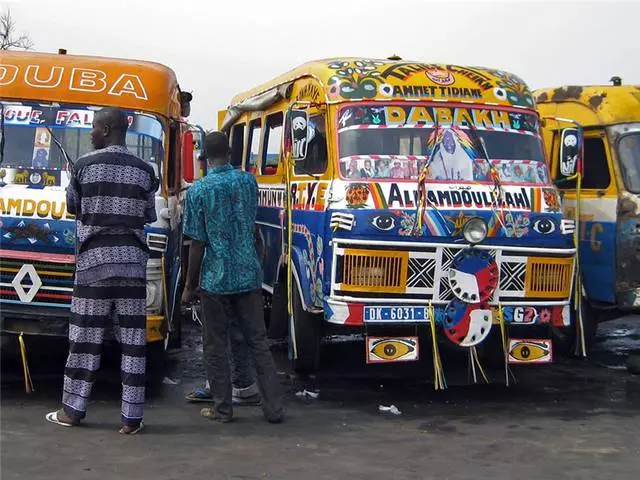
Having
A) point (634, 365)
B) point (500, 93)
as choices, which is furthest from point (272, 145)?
point (634, 365)

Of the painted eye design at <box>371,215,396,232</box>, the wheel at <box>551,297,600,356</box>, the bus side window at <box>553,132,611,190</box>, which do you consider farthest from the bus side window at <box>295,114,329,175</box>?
the wheel at <box>551,297,600,356</box>

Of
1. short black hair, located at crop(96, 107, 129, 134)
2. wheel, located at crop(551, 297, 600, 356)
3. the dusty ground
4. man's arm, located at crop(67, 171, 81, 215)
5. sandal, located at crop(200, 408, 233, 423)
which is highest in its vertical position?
short black hair, located at crop(96, 107, 129, 134)

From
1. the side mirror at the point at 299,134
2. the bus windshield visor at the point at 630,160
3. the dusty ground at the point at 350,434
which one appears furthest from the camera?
the bus windshield visor at the point at 630,160

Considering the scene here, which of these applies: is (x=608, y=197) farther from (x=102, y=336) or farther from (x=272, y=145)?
(x=102, y=336)

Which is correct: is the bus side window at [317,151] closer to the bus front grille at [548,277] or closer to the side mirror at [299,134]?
the side mirror at [299,134]

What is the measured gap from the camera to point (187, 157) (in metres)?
8.98

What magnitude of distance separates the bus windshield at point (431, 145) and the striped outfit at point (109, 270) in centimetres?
204

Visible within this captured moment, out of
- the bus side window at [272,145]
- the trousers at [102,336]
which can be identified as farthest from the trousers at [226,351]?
the bus side window at [272,145]

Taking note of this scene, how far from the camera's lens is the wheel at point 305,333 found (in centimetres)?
808

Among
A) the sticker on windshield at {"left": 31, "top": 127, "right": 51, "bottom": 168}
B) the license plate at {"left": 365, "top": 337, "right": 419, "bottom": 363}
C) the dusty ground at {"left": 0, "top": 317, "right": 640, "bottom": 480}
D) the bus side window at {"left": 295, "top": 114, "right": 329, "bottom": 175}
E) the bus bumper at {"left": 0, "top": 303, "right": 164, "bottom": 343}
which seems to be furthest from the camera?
the bus side window at {"left": 295, "top": 114, "right": 329, "bottom": 175}

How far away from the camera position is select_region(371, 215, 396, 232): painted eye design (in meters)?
7.34

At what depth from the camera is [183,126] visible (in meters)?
8.98

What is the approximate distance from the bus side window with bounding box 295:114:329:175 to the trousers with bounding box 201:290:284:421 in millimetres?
1644

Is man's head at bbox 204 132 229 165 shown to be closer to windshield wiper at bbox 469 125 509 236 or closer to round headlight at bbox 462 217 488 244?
round headlight at bbox 462 217 488 244
